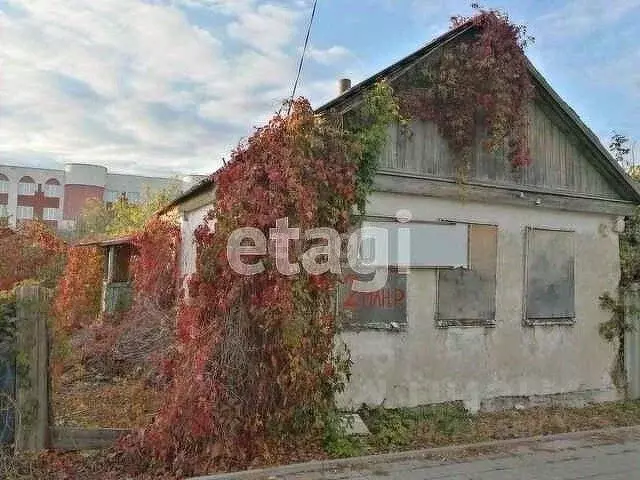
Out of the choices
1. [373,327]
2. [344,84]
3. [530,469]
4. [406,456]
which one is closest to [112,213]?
[344,84]

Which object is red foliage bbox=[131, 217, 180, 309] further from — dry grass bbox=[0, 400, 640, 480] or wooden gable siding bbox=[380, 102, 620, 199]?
wooden gable siding bbox=[380, 102, 620, 199]

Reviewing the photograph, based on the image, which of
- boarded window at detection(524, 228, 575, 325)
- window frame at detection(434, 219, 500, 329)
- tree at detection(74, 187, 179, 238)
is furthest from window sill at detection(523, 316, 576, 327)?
tree at detection(74, 187, 179, 238)

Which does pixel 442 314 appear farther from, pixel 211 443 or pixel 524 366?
pixel 211 443

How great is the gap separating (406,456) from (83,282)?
1232 centimetres

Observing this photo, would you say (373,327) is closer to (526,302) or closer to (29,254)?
(526,302)

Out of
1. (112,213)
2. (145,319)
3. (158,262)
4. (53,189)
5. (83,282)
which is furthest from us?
(53,189)

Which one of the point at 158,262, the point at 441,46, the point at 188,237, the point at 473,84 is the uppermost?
the point at 441,46

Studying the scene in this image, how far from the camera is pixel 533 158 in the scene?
876cm

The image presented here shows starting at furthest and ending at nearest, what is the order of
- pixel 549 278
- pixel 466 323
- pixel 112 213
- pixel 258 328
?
pixel 112 213, pixel 549 278, pixel 466 323, pixel 258 328

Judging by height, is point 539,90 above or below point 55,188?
below

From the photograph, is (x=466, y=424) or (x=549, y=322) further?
(x=549, y=322)

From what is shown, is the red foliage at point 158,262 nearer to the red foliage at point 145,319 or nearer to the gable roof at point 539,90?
the red foliage at point 145,319

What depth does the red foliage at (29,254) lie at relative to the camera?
14.1 m

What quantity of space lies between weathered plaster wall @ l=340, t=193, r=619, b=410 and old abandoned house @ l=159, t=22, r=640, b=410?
0.06ft
